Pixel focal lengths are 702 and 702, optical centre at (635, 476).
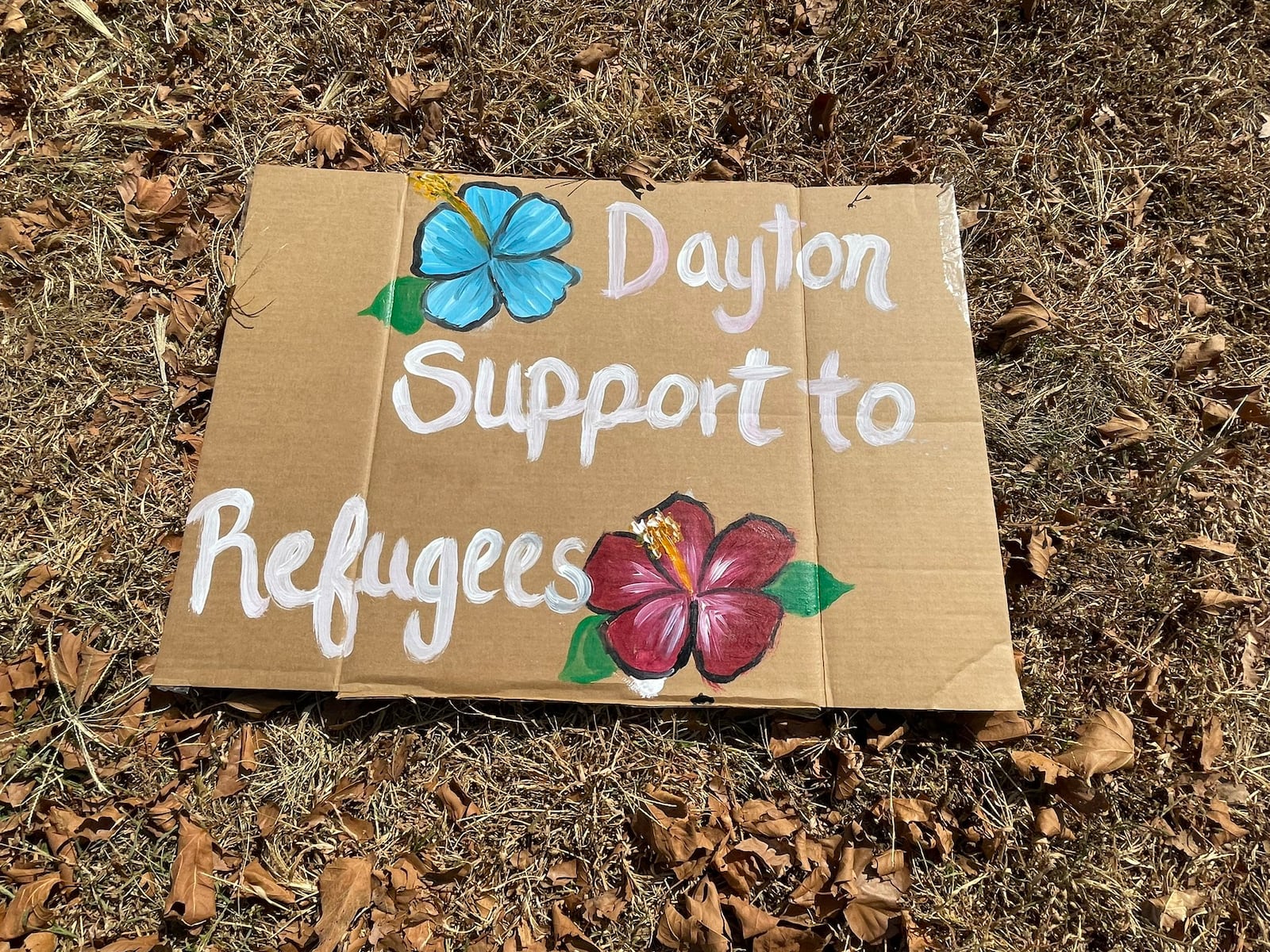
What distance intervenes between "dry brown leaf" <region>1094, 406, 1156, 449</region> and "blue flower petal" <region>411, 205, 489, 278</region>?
107 cm

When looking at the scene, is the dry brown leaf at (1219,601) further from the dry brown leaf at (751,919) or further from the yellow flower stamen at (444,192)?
the yellow flower stamen at (444,192)

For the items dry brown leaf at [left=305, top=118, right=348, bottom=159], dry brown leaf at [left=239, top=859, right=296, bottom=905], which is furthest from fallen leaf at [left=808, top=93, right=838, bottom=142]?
dry brown leaf at [left=239, top=859, right=296, bottom=905]

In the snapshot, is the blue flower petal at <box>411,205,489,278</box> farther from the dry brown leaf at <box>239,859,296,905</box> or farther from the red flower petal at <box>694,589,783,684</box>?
the dry brown leaf at <box>239,859,296,905</box>

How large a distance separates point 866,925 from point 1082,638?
0.55m

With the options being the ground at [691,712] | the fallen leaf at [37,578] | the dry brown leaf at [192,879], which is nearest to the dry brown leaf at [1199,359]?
the ground at [691,712]

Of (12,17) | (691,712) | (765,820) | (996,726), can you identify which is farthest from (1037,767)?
(12,17)

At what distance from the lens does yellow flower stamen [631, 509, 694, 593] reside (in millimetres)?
1038

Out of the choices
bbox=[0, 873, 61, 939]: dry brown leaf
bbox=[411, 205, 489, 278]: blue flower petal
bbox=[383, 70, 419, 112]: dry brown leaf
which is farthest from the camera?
bbox=[383, 70, 419, 112]: dry brown leaf

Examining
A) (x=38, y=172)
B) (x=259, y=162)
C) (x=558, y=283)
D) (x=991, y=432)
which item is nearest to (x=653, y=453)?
(x=558, y=283)

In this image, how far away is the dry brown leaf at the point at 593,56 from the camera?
4.25ft

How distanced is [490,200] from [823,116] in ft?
2.03

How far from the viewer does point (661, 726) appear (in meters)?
1.05

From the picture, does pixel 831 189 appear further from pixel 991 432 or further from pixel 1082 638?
pixel 1082 638

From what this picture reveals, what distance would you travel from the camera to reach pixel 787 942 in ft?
3.16
